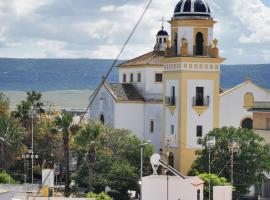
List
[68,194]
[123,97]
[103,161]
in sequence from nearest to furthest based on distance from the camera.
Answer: [68,194] → [103,161] → [123,97]

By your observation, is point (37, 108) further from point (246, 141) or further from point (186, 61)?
point (246, 141)

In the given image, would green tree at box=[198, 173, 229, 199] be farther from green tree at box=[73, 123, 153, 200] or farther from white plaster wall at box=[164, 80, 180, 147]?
white plaster wall at box=[164, 80, 180, 147]

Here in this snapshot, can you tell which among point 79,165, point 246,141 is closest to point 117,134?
point 79,165

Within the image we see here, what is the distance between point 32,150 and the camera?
86.6 m

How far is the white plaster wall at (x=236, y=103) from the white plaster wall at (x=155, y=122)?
5779mm

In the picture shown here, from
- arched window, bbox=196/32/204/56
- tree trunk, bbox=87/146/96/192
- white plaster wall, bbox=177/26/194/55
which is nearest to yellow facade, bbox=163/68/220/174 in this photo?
arched window, bbox=196/32/204/56

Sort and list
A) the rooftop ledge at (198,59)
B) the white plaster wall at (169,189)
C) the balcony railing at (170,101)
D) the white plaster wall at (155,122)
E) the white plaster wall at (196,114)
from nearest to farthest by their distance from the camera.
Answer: the white plaster wall at (169,189)
the rooftop ledge at (198,59)
the white plaster wall at (196,114)
the balcony railing at (170,101)
the white plaster wall at (155,122)

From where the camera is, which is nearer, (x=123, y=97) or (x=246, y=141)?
(x=246, y=141)

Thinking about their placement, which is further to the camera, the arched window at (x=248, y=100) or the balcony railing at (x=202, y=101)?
the arched window at (x=248, y=100)

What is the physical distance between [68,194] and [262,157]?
11.2 metres

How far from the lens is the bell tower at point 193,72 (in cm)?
8550

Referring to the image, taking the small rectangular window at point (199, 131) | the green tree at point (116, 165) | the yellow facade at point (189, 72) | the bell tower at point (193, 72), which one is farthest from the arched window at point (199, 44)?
the green tree at point (116, 165)

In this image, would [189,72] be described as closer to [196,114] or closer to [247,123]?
[196,114]

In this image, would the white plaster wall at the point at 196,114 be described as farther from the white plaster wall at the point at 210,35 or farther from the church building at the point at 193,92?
the white plaster wall at the point at 210,35
